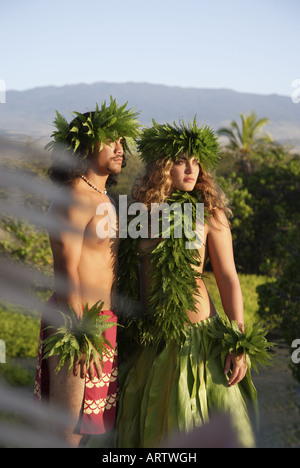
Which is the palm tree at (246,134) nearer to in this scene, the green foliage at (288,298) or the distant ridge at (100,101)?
the distant ridge at (100,101)

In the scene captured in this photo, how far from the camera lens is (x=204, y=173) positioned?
2.59m

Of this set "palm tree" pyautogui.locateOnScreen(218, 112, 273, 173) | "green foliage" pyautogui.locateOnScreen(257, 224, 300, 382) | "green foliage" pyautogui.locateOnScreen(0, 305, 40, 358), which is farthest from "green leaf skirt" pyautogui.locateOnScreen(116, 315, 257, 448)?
"palm tree" pyautogui.locateOnScreen(218, 112, 273, 173)

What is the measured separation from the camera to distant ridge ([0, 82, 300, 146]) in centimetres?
267

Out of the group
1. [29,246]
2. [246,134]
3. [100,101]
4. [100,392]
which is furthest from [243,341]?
[246,134]

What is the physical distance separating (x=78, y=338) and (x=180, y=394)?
510 millimetres

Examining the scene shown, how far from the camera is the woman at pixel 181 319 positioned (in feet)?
7.96

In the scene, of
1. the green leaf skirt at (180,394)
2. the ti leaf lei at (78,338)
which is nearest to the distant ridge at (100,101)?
the ti leaf lei at (78,338)

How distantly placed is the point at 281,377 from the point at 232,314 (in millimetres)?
6743

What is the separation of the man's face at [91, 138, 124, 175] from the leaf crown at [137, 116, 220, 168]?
0.48 ft

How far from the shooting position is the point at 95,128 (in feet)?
8.06

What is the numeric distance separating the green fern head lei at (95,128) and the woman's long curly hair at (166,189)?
0.18 m

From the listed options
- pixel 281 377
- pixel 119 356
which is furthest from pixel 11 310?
pixel 119 356

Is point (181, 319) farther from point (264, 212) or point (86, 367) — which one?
point (264, 212)
